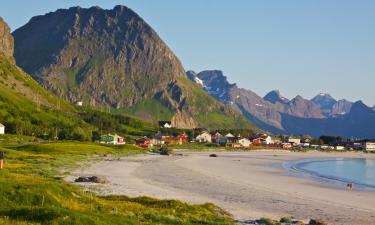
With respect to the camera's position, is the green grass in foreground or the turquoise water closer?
the green grass in foreground

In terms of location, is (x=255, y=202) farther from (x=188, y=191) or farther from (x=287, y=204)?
(x=188, y=191)

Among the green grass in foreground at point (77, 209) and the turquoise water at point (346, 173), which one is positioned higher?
the green grass in foreground at point (77, 209)

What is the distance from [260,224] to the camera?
37781 millimetres

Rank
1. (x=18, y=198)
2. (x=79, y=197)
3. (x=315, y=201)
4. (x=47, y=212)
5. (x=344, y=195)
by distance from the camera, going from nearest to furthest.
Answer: (x=47, y=212) → (x=18, y=198) → (x=79, y=197) → (x=315, y=201) → (x=344, y=195)

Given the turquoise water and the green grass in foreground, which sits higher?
the green grass in foreground

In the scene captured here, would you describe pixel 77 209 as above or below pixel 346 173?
above

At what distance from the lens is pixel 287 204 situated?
55250 millimetres

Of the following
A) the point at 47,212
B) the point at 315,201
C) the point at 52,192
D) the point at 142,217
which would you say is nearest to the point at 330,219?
the point at 315,201

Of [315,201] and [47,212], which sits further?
[315,201]

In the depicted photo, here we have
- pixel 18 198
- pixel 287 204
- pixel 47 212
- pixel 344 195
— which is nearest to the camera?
pixel 47 212

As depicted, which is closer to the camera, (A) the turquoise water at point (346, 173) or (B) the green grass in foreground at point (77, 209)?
(B) the green grass in foreground at point (77, 209)

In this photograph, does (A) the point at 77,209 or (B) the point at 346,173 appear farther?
(B) the point at 346,173

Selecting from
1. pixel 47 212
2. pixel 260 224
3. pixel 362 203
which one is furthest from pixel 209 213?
pixel 362 203

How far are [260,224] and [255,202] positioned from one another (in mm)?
17649
